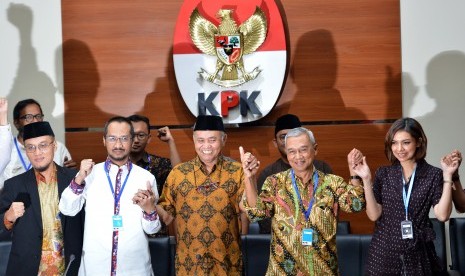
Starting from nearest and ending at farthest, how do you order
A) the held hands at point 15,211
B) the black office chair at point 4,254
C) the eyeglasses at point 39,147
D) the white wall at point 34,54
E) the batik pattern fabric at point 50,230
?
the held hands at point 15,211 → the batik pattern fabric at point 50,230 → the eyeglasses at point 39,147 → the black office chair at point 4,254 → the white wall at point 34,54

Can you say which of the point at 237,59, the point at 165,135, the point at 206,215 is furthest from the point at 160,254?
the point at 237,59

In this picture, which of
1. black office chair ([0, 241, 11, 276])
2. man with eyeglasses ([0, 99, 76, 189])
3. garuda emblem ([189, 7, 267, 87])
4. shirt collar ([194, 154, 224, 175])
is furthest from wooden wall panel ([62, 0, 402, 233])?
shirt collar ([194, 154, 224, 175])

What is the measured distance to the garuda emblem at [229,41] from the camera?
6.00 m

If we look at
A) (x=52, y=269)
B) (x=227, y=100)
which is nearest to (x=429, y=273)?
(x=52, y=269)

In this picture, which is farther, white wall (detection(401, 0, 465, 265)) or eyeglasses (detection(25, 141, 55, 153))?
white wall (detection(401, 0, 465, 265))

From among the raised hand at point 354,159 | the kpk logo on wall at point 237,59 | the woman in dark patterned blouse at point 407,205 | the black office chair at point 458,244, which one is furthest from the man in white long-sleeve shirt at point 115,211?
the black office chair at point 458,244

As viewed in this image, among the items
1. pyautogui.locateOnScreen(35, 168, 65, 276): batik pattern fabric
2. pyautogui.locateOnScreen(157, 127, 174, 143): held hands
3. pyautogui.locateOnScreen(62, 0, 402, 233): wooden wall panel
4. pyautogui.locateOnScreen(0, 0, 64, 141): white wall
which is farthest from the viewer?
pyautogui.locateOnScreen(0, 0, 64, 141): white wall

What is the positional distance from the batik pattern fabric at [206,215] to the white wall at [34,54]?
2.33 metres

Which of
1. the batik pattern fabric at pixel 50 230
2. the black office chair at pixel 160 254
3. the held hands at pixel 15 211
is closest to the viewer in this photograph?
the held hands at pixel 15 211

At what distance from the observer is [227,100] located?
6.01 m

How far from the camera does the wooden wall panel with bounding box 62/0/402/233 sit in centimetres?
612

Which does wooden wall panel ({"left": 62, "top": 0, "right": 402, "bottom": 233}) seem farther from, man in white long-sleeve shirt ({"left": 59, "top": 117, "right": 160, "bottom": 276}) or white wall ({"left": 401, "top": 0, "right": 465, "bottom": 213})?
man in white long-sleeve shirt ({"left": 59, "top": 117, "right": 160, "bottom": 276})

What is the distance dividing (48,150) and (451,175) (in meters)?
2.14

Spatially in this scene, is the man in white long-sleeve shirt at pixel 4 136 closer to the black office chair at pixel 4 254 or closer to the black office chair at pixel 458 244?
the black office chair at pixel 4 254
